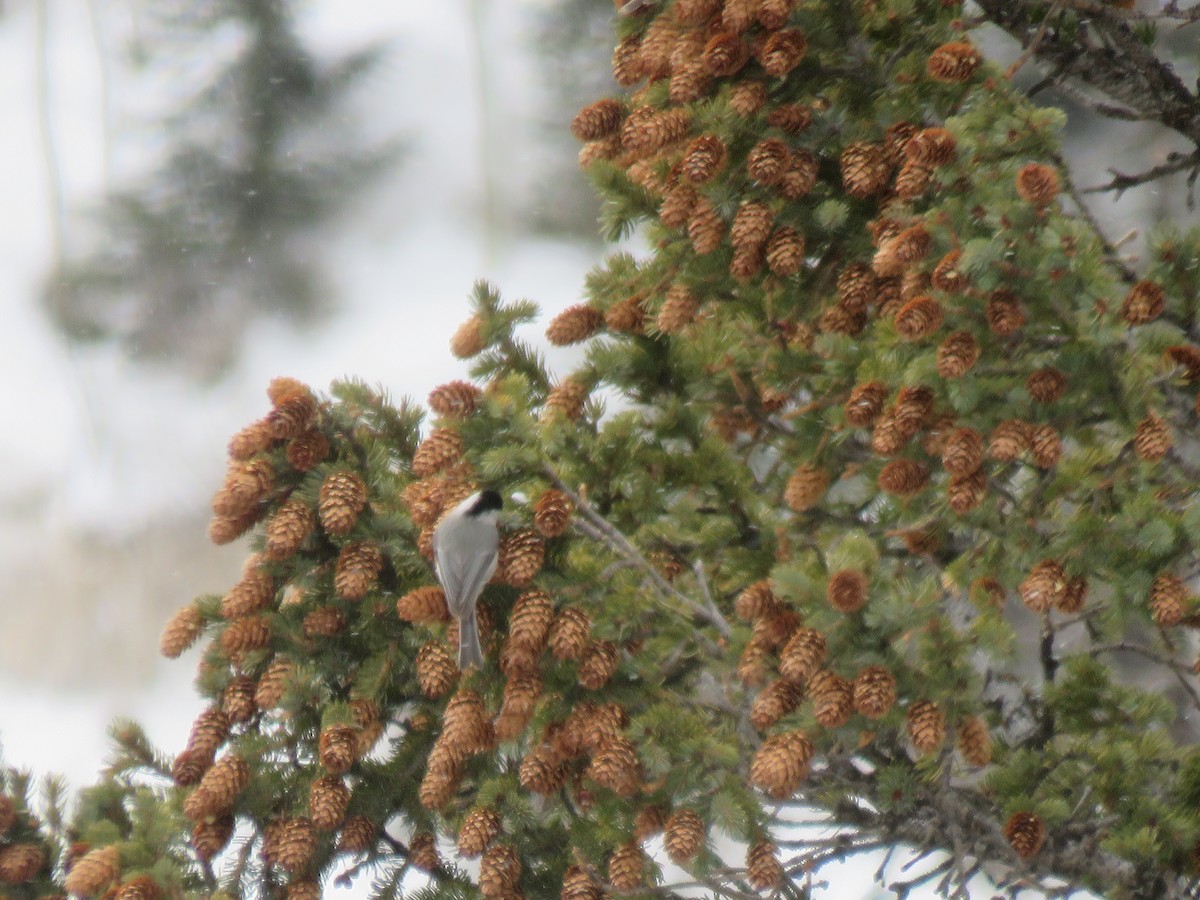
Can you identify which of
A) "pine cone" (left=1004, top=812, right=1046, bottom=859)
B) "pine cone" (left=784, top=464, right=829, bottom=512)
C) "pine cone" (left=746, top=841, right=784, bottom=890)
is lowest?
"pine cone" (left=1004, top=812, right=1046, bottom=859)

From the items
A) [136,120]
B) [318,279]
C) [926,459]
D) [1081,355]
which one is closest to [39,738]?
[318,279]

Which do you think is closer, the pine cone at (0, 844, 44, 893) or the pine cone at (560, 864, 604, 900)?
the pine cone at (560, 864, 604, 900)

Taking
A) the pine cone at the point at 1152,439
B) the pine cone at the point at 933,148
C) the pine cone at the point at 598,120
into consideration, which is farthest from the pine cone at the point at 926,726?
the pine cone at the point at 598,120

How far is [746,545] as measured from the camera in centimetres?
117

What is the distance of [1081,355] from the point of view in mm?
864

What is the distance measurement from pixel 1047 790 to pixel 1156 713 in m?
0.11

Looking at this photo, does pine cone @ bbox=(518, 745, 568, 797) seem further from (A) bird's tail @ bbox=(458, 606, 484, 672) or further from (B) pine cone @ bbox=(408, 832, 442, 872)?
(B) pine cone @ bbox=(408, 832, 442, 872)

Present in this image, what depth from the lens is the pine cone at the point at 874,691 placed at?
2.51 feet

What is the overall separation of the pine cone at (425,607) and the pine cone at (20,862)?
434 millimetres

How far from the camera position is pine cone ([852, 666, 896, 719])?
0.77 metres

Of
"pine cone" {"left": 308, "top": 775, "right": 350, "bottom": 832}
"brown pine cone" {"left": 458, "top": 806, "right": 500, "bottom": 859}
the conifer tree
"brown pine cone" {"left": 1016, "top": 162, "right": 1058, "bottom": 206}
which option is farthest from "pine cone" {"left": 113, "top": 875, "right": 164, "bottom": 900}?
"brown pine cone" {"left": 1016, "top": 162, "right": 1058, "bottom": 206}

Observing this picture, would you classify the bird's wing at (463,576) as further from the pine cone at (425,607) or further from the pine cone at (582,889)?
the pine cone at (582,889)

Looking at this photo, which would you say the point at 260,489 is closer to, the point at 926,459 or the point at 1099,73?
the point at 926,459

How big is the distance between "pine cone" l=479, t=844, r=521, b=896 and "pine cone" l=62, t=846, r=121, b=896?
29 centimetres
